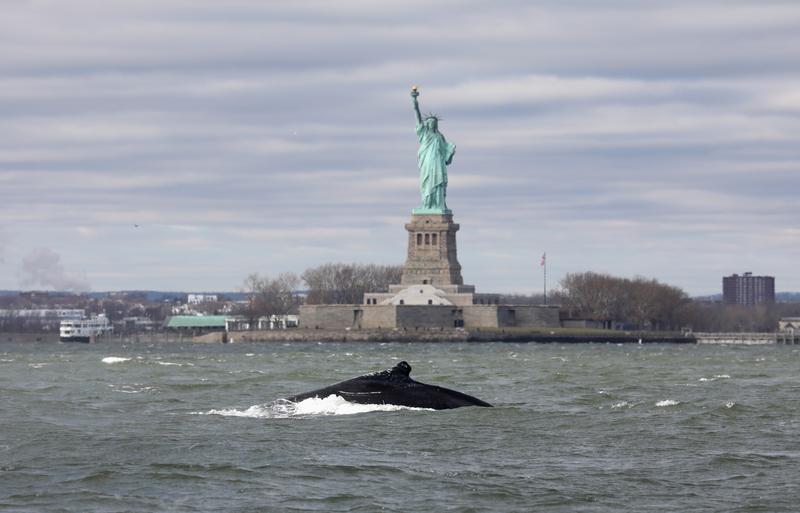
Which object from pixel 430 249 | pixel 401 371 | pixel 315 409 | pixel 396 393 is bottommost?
pixel 315 409

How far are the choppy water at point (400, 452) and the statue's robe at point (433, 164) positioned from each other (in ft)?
437

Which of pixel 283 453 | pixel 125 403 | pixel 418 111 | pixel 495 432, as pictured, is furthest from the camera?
pixel 418 111

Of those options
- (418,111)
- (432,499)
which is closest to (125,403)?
(432,499)

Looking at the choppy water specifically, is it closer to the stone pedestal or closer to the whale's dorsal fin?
the whale's dorsal fin

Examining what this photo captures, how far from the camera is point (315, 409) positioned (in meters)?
44.7

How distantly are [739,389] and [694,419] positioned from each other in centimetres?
1642

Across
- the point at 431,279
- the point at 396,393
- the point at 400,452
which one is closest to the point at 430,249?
the point at 431,279

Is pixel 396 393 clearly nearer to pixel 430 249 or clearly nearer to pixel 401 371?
pixel 401 371

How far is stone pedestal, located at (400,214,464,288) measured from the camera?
194875 mm

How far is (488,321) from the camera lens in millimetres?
195500

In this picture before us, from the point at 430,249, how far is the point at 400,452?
526 ft

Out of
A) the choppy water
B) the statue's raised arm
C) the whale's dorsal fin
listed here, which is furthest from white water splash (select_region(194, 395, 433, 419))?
the statue's raised arm

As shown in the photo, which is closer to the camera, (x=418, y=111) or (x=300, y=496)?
(x=300, y=496)

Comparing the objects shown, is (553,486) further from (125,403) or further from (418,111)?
(418,111)
